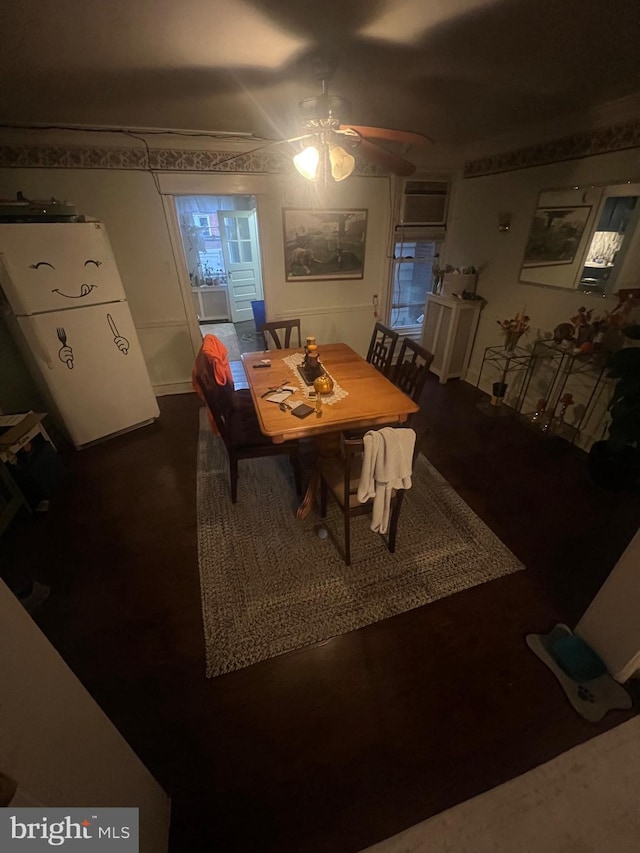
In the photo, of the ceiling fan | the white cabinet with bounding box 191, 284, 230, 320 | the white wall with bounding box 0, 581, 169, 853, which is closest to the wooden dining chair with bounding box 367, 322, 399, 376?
the ceiling fan

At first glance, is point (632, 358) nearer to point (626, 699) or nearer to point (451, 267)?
point (626, 699)

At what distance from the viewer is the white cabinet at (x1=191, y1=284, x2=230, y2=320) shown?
6309 millimetres

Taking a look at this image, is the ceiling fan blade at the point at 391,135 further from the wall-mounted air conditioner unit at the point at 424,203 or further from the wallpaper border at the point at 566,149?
the wall-mounted air conditioner unit at the point at 424,203

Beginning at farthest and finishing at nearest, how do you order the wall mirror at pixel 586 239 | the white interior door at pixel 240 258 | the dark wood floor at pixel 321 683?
1. the white interior door at pixel 240 258
2. the wall mirror at pixel 586 239
3. the dark wood floor at pixel 321 683

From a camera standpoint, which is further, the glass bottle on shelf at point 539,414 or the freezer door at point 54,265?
the glass bottle on shelf at point 539,414

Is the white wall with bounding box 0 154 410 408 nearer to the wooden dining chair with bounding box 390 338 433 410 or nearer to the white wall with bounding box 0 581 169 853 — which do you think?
the wooden dining chair with bounding box 390 338 433 410

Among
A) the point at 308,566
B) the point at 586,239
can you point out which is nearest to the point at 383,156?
the point at 586,239

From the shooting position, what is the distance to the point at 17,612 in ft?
2.26

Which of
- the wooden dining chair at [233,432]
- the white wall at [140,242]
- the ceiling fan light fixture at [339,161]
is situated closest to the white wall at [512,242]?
the ceiling fan light fixture at [339,161]

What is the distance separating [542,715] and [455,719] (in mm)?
349

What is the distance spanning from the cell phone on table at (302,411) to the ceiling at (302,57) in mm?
1619

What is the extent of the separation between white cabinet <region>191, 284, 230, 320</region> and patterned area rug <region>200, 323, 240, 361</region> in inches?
9.0

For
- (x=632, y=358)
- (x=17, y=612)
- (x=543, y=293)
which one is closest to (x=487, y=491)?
(x=632, y=358)

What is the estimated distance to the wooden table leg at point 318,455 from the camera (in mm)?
2166
